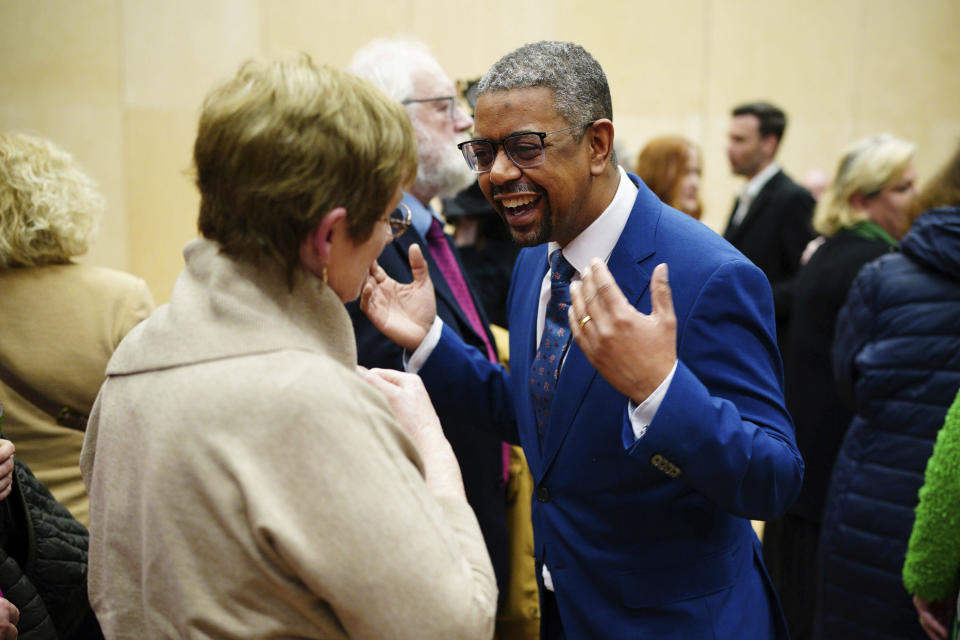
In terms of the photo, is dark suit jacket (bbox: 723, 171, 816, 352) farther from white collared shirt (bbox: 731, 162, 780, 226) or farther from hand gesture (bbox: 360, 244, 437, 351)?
hand gesture (bbox: 360, 244, 437, 351)

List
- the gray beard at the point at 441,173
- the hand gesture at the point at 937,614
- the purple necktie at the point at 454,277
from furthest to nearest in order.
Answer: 1. the gray beard at the point at 441,173
2. the purple necktie at the point at 454,277
3. the hand gesture at the point at 937,614

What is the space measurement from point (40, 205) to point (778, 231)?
3.61m

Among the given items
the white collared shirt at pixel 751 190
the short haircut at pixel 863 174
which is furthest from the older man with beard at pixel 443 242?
the white collared shirt at pixel 751 190

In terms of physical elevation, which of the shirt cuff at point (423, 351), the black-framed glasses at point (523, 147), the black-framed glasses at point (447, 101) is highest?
the black-framed glasses at point (447, 101)

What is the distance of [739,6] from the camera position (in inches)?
248

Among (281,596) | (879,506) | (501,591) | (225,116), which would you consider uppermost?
(225,116)

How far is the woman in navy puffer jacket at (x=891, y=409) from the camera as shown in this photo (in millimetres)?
2359

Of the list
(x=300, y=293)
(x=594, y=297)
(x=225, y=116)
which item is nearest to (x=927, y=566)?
(x=594, y=297)

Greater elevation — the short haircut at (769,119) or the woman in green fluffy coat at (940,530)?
the short haircut at (769,119)

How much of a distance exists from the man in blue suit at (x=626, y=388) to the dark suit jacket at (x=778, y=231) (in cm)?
307

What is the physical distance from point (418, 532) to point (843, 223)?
9.90 ft

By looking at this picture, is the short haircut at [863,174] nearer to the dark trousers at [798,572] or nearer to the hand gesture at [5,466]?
the dark trousers at [798,572]

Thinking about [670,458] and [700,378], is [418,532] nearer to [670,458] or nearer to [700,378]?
[670,458]

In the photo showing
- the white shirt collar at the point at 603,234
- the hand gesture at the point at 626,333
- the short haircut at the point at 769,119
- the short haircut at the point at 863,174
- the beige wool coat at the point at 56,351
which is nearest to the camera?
the hand gesture at the point at 626,333
